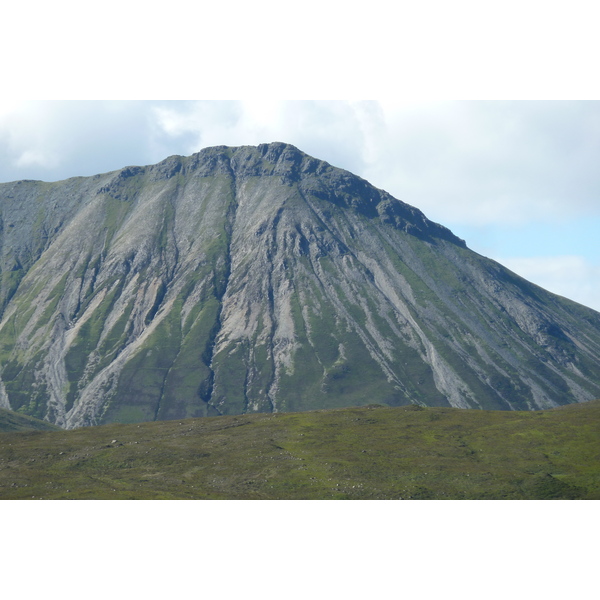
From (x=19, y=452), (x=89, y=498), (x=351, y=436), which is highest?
(x=351, y=436)

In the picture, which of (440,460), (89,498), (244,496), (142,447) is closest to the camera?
(89,498)

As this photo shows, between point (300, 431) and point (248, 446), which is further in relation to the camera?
point (300, 431)

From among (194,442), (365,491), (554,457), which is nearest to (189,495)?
(365,491)

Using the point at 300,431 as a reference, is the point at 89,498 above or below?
below

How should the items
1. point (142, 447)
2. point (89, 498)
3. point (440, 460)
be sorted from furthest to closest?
point (142, 447) < point (440, 460) < point (89, 498)
